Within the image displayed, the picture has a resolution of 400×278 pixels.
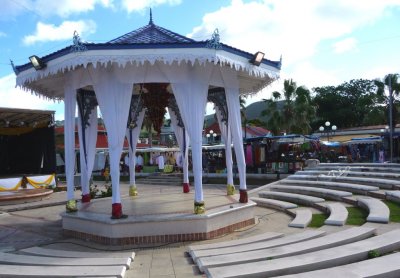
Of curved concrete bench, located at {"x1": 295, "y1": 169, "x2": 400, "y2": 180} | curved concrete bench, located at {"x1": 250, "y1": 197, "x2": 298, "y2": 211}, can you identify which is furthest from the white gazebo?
curved concrete bench, located at {"x1": 295, "y1": 169, "x2": 400, "y2": 180}

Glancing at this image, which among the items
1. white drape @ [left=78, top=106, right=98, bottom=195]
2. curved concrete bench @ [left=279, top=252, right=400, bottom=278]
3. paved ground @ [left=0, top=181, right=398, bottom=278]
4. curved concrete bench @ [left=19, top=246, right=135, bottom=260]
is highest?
white drape @ [left=78, top=106, right=98, bottom=195]

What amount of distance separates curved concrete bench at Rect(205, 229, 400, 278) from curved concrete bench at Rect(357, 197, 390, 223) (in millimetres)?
2221

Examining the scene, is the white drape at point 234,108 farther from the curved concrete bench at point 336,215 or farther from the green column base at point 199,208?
the curved concrete bench at point 336,215

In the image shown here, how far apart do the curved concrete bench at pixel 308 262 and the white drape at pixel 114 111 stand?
3974mm

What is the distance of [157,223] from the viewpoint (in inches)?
336

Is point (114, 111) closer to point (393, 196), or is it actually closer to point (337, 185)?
point (393, 196)

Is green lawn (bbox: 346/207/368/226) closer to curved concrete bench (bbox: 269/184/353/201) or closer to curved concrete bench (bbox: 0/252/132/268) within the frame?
curved concrete bench (bbox: 269/184/353/201)

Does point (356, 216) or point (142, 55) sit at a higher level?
point (142, 55)

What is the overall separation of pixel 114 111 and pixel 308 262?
17.5ft

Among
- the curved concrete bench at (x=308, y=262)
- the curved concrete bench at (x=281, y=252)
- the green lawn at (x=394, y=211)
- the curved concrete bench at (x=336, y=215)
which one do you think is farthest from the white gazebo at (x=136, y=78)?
the green lawn at (x=394, y=211)

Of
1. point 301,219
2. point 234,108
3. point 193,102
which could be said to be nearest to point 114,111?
point 193,102

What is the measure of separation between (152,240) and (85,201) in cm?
382

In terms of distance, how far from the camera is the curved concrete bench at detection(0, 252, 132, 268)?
20.6 ft

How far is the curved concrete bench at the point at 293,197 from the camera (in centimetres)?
1222
